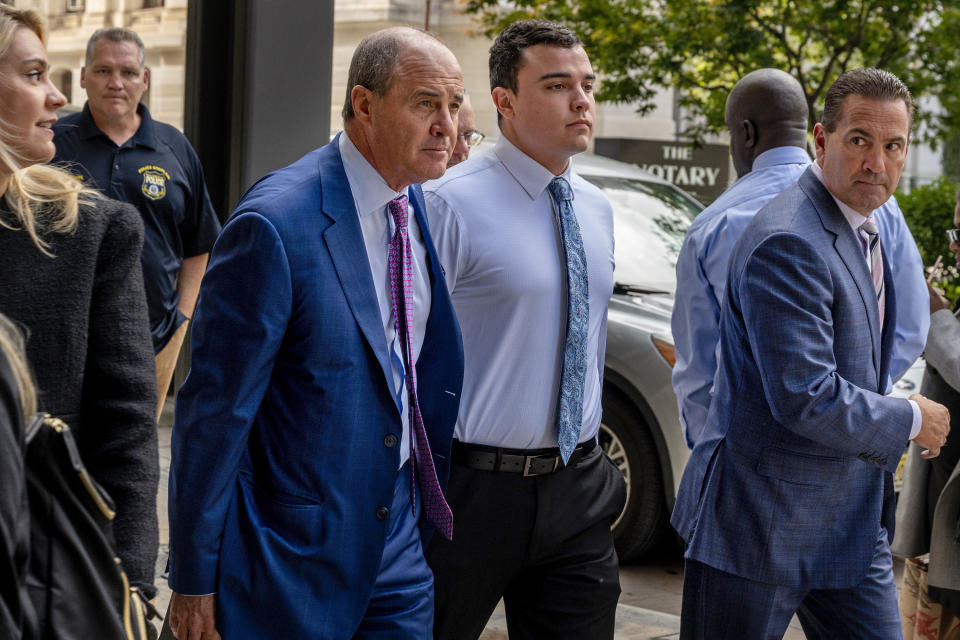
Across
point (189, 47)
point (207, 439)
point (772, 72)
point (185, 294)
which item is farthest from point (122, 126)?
point (207, 439)

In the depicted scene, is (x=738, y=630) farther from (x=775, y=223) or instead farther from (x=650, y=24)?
(x=650, y=24)

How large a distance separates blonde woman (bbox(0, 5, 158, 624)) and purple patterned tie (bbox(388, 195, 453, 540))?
1.94ft

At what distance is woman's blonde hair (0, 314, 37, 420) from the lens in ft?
5.34

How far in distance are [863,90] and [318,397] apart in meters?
1.80

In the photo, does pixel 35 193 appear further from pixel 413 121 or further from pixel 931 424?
pixel 931 424

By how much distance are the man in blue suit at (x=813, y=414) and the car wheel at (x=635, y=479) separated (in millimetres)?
2917

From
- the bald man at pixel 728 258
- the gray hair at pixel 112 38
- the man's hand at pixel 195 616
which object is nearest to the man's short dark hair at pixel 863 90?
the bald man at pixel 728 258

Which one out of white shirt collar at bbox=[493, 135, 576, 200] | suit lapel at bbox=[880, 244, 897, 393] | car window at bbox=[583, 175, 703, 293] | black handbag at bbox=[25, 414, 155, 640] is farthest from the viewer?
car window at bbox=[583, 175, 703, 293]

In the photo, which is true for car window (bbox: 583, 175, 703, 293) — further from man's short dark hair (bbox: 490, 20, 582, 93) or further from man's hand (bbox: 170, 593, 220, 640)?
man's hand (bbox: 170, 593, 220, 640)

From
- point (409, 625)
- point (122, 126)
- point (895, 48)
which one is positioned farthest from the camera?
point (895, 48)

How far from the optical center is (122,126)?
6520 millimetres

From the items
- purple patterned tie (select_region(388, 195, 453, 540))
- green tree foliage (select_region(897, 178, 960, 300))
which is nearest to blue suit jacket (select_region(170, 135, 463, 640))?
purple patterned tie (select_region(388, 195, 453, 540))

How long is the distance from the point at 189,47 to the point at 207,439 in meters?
5.41

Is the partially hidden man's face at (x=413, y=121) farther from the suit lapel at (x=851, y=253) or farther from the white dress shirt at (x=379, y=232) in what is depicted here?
the suit lapel at (x=851, y=253)
